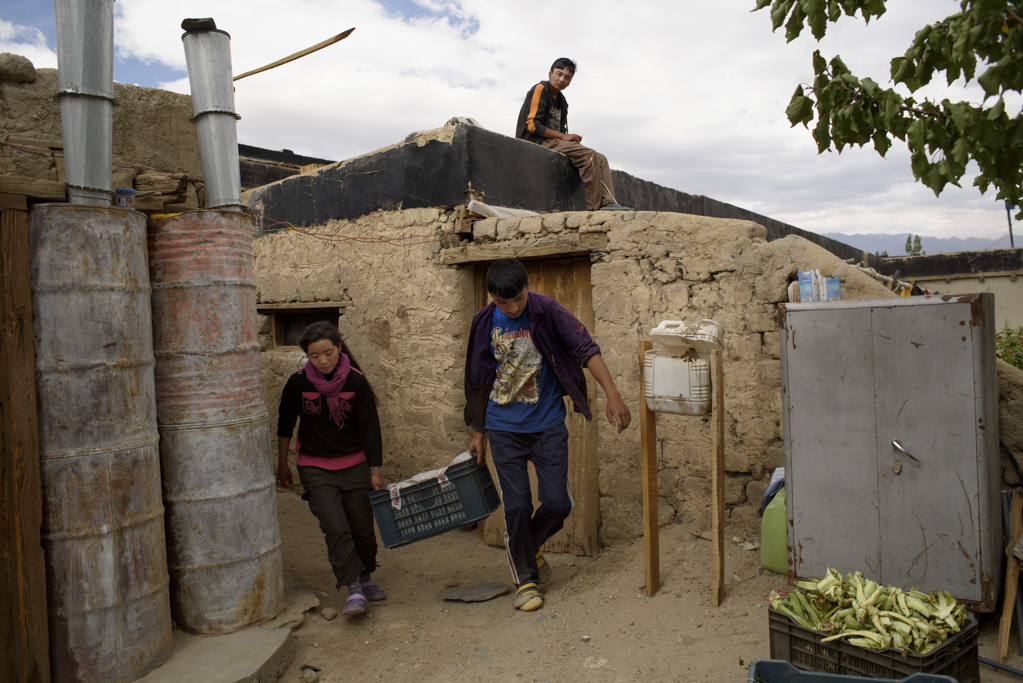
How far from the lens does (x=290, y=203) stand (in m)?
6.48

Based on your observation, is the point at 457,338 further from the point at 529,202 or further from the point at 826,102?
the point at 826,102

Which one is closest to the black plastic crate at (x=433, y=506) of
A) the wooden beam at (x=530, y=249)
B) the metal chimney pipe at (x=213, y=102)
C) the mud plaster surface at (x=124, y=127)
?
the wooden beam at (x=530, y=249)

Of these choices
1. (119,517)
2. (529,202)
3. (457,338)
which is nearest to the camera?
(119,517)

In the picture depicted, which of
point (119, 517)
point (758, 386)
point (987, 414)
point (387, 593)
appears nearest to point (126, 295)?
point (119, 517)

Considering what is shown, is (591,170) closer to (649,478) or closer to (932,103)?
(649,478)

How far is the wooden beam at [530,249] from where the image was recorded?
4574mm

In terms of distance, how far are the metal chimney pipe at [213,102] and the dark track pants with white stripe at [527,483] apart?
193 cm

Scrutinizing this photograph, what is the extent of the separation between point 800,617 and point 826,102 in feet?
6.18

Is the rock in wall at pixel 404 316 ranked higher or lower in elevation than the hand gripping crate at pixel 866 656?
higher

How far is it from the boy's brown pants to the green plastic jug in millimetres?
3192

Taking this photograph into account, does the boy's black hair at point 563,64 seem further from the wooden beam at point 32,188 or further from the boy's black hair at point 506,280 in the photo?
the wooden beam at point 32,188

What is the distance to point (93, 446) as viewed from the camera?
2.81 metres

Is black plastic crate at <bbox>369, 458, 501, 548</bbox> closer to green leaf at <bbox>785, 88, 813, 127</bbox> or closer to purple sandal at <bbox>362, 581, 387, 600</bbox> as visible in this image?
purple sandal at <bbox>362, 581, 387, 600</bbox>

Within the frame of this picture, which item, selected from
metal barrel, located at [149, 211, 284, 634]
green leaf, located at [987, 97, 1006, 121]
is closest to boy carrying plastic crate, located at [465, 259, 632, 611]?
metal barrel, located at [149, 211, 284, 634]
